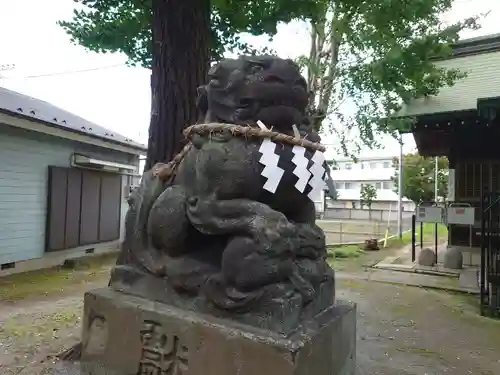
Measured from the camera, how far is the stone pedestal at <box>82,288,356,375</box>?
1.76 meters

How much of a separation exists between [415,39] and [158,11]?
4.60 metres

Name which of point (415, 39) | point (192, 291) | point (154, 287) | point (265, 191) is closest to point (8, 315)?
point (154, 287)

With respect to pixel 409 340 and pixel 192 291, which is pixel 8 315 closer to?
pixel 192 291

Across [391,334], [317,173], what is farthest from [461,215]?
[317,173]

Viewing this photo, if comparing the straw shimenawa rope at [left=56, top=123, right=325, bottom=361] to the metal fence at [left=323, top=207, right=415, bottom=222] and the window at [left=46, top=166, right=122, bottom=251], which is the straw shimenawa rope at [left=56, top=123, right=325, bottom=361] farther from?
the metal fence at [left=323, top=207, right=415, bottom=222]

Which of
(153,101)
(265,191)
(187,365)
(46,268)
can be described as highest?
(153,101)

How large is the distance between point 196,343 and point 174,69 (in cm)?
252

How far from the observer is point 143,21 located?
177 inches

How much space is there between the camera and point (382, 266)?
29.3 feet

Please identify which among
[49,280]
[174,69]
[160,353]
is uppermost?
[174,69]

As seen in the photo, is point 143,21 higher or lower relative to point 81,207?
higher

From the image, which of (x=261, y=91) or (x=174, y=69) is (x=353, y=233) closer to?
(x=174, y=69)

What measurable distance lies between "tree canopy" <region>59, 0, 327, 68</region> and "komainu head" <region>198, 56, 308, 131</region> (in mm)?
2684

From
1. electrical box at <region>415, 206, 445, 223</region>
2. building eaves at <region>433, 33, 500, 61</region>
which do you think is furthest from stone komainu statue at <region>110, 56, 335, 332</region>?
building eaves at <region>433, 33, 500, 61</region>
